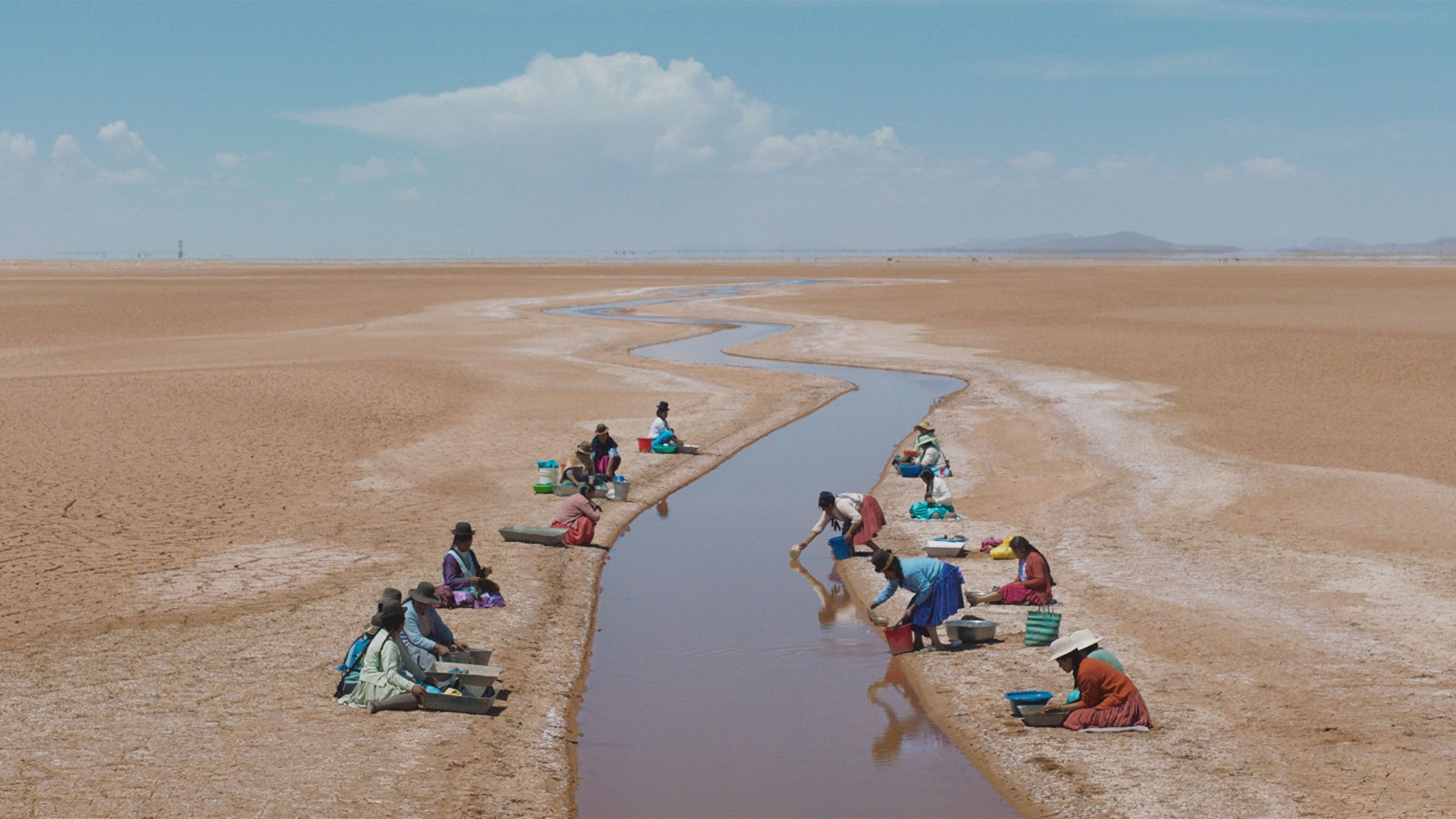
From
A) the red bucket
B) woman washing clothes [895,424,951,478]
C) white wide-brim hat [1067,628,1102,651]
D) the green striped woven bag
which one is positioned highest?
woman washing clothes [895,424,951,478]

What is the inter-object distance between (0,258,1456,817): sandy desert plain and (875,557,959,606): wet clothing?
0.74 metres

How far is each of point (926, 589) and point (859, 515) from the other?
14.6 ft

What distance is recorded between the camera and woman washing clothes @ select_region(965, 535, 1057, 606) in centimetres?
1619

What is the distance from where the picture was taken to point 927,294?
86750 mm

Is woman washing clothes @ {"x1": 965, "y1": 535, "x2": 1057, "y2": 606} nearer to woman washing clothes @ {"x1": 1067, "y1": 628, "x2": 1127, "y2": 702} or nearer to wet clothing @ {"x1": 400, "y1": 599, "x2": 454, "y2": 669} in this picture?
woman washing clothes @ {"x1": 1067, "y1": 628, "x2": 1127, "y2": 702}

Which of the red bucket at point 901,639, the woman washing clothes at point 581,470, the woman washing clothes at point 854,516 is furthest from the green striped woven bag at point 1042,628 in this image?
the woman washing clothes at point 581,470

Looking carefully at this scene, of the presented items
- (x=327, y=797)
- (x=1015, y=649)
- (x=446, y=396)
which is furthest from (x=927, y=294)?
(x=327, y=797)

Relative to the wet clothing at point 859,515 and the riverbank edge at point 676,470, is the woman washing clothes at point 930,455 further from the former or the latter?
the riverbank edge at point 676,470

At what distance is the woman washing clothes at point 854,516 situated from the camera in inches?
769

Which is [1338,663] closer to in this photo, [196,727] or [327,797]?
[327,797]

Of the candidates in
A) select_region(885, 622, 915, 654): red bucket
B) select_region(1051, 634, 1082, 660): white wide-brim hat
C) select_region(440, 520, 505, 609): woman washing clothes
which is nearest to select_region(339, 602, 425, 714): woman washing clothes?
select_region(440, 520, 505, 609): woman washing clothes

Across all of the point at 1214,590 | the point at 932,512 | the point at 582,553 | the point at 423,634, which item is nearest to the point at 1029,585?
the point at 1214,590

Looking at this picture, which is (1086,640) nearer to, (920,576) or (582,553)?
(920,576)

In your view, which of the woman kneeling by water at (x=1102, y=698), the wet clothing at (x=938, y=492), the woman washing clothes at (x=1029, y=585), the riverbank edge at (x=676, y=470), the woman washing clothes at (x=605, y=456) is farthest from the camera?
the woman washing clothes at (x=605, y=456)
